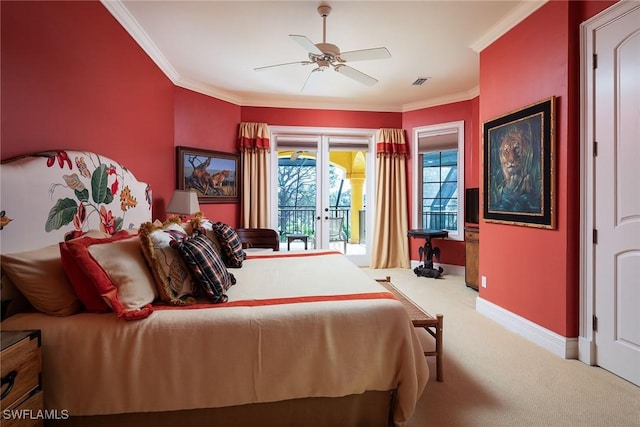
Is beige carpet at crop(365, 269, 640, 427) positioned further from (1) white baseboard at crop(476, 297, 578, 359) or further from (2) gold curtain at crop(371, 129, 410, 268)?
(2) gold curtain at crop(371, 129, 410, 268)

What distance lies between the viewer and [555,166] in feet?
7.72

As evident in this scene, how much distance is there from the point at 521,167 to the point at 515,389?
179 cm

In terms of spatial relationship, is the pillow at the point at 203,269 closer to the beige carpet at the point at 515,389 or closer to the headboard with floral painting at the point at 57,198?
the headboard with floral painting at the point at 57,198

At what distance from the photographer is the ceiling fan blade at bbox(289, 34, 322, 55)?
227 cm

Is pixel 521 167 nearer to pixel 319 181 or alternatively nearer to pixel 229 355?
pixel 229 355

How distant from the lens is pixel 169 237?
1.74 metres

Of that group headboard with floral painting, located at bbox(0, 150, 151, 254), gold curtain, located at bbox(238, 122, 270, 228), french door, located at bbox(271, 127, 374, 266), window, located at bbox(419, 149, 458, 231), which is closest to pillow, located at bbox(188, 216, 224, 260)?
headboard with floral painting, located at bbox(0, 150, 151, 254)

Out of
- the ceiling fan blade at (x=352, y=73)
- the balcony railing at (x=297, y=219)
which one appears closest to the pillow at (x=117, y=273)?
the ceiling fan blade at (x=352, y=73)

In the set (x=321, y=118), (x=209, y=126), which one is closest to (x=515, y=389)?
(x=321, y=118)

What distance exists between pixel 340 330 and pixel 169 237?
3.62ft

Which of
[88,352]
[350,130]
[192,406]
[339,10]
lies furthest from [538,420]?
[350,130]

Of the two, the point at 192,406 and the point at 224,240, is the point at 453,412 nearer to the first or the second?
the point at 192,406

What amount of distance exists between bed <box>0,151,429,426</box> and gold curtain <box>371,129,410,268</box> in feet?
11.8

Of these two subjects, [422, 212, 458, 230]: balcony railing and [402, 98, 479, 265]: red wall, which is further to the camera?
[422, 212, 458, 230]: balcony railing
